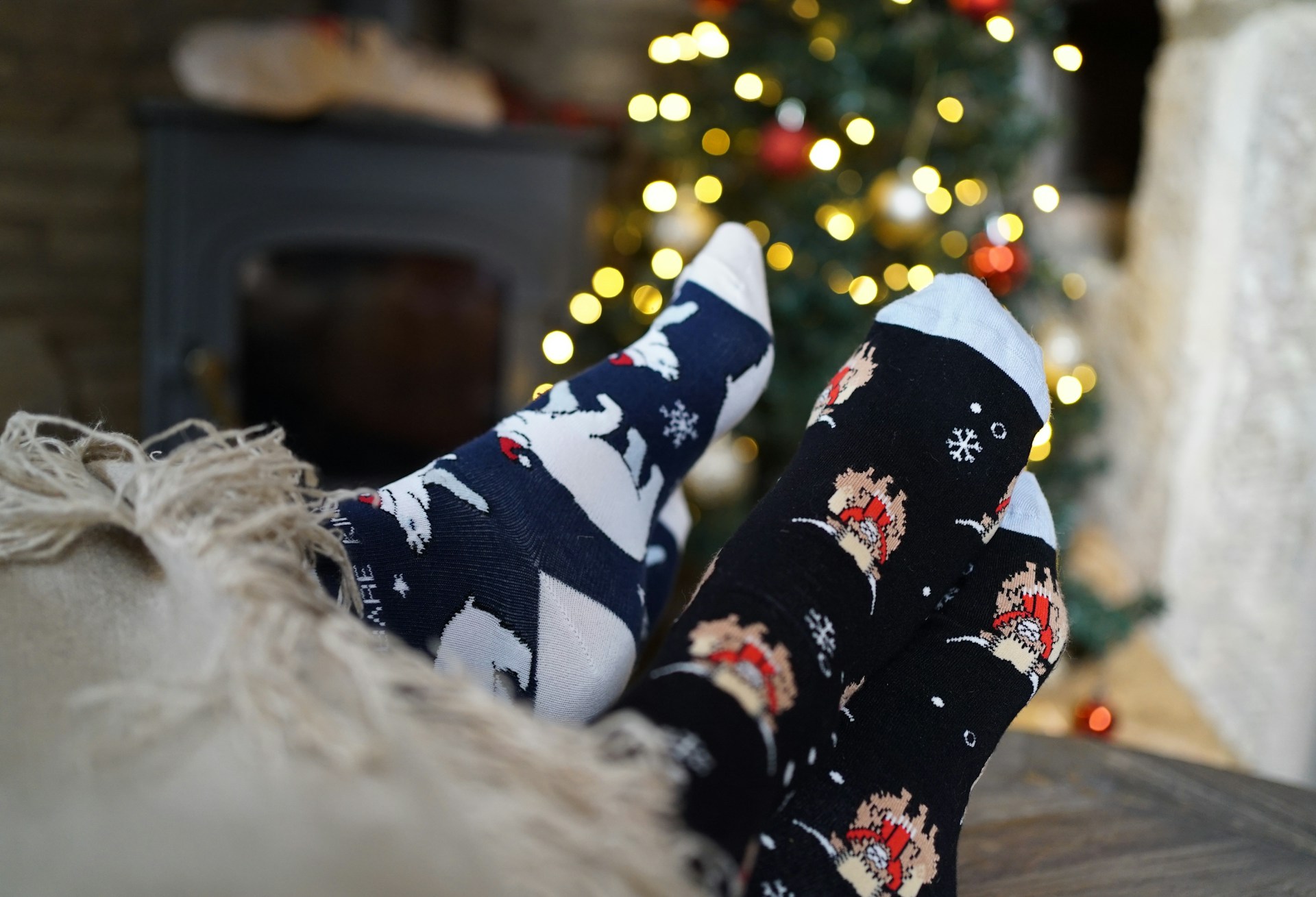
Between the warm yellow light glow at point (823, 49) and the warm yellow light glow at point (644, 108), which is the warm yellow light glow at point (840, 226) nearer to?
the warm yellow light glow at point (823, 49)

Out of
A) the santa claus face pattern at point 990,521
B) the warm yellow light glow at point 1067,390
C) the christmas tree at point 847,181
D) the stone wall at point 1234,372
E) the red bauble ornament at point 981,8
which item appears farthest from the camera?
the warm yellow light glow at point 1067,390

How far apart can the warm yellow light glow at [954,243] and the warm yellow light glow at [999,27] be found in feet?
1.03

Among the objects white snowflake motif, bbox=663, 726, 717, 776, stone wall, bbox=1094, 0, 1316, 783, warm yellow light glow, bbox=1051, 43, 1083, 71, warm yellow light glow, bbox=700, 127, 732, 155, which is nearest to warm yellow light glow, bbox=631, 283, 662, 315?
warm yellow light glow, bbox=700, 127, 732, 155

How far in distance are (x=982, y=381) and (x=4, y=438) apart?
1.86ft

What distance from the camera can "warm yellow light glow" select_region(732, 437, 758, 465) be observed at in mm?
1754

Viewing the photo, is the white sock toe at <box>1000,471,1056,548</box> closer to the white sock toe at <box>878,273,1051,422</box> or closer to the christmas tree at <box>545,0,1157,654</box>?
the white sock toe at <box>878,273,1051,422</box>

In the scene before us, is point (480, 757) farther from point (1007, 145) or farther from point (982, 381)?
point (1007, 145)

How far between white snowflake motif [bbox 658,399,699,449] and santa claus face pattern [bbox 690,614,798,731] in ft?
0.98

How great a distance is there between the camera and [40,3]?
5.67 feet

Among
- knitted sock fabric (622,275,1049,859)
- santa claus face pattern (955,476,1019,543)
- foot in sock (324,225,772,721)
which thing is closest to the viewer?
knitted sock fabric (622,275,1049,859)

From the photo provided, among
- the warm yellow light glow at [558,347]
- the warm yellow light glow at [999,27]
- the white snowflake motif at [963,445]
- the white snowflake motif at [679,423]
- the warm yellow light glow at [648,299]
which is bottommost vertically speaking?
the warm yellow light glow at [558,347]

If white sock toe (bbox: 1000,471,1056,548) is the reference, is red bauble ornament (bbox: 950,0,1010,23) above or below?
above

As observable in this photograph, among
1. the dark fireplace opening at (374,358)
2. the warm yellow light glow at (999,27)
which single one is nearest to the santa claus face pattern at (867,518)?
the warm yellow light glow at (999,27)

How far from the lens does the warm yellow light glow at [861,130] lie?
1650mm
